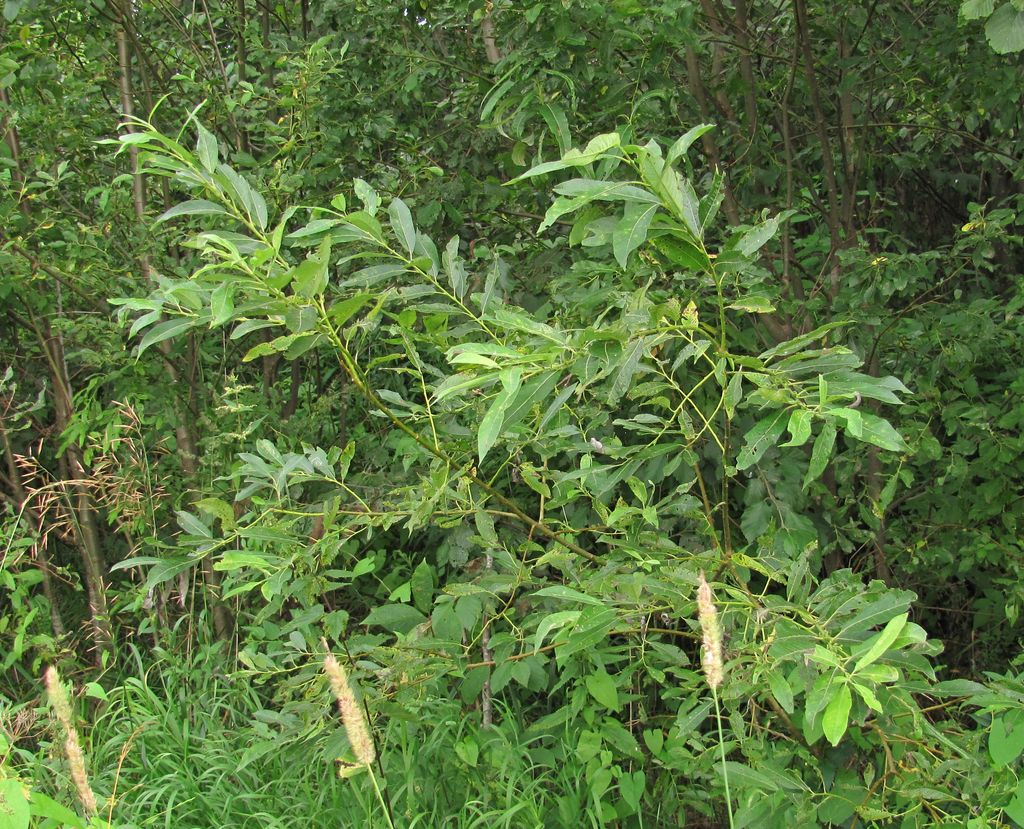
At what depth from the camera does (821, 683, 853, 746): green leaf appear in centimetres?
145

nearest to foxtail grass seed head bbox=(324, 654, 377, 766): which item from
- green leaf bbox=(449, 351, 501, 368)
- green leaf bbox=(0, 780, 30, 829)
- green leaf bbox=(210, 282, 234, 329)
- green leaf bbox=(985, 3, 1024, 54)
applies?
green leaf bbox=(449, 351, 501, 368)

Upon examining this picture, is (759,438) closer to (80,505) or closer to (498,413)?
(498,413)

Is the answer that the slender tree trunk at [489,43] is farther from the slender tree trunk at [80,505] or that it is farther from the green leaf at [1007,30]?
the slender tree trunk at [80,505]

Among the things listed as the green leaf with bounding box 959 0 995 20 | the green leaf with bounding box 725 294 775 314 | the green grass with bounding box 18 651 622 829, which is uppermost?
the green leaf with bounding box 959 0 995 20

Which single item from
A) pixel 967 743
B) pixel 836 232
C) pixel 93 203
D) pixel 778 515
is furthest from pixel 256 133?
pixel 967 743

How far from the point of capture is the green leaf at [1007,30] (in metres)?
1.98

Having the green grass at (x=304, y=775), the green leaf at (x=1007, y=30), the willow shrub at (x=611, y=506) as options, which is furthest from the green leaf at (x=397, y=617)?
the green leaf at (x=1007, y=30)

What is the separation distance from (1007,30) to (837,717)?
134cm

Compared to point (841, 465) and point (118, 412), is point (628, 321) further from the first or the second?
point (118, 412)

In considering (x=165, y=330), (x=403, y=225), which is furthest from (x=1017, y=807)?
(x=165, y=330)

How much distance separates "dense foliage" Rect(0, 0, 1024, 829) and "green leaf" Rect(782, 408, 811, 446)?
0.03 meters

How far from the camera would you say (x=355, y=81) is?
11.3 ft

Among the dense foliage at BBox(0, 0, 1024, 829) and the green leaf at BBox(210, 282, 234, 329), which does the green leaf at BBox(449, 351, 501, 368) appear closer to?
the dense foliage at BBox(0, 0, 1024, 829)

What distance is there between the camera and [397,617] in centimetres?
247
